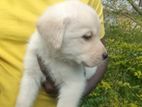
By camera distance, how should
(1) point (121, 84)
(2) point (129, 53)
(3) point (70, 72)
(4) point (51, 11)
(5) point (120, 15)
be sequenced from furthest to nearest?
(5) point (120, 15)
(2) point (129, 53)
(1) point (121, 84)
(3) point (70, 72)
(4) point (51, 11)

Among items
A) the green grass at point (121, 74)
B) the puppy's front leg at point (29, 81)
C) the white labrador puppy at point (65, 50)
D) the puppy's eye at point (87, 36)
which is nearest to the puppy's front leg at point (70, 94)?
the white labrador puppy at point (65, 50)

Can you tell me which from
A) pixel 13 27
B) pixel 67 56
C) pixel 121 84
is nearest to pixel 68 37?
pixel 67 56

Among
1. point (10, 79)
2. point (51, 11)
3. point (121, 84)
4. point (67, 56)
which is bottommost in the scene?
point (121, 84)

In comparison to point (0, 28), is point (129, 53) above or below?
below

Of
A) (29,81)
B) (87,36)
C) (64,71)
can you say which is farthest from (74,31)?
(29,81)

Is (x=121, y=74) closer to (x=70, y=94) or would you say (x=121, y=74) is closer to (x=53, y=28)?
(x=70, y=94)

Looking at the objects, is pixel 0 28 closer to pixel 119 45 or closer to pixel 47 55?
pixel 47 55

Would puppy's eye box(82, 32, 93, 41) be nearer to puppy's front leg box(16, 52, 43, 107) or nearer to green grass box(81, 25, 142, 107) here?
puppy's front leg box(16, 52, 43, 107)
